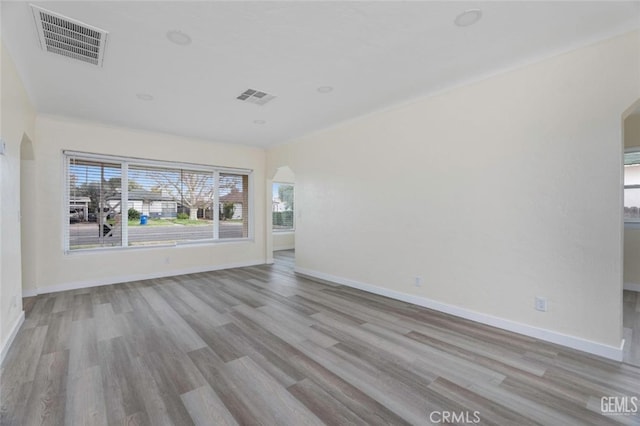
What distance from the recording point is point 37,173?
169 inches

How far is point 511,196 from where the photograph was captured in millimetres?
2953

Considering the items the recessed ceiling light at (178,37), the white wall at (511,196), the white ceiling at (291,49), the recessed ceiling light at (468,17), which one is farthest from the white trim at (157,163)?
the recessed ceiling light at (468,17)

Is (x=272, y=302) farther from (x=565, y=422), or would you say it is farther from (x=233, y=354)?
(x=565, y=422)

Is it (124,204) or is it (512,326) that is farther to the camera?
(124,204)

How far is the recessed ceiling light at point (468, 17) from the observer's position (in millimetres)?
2148

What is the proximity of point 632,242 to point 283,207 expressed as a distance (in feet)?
26.3

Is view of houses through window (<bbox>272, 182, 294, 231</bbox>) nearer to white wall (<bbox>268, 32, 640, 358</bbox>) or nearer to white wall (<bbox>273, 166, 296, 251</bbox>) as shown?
white wall (<bbox>273, 166, 296, 251</bbox>)

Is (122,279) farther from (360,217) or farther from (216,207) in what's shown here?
(360,217)

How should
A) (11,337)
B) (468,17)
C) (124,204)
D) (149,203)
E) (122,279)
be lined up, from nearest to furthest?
(468,17) → (11,337) → (122,279) → (124,204) → (149,203)

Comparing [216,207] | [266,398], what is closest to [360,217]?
[266,398]

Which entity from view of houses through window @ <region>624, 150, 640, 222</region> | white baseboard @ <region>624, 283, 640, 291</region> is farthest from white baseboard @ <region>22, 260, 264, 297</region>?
view of houses through window @ <region>624, 150, 640, 222</region>

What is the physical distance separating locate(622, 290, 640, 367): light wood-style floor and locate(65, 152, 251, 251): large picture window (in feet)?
20.3

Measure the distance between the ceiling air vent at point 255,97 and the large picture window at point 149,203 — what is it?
2.76m

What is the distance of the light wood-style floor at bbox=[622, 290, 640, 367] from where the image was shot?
2434mm
